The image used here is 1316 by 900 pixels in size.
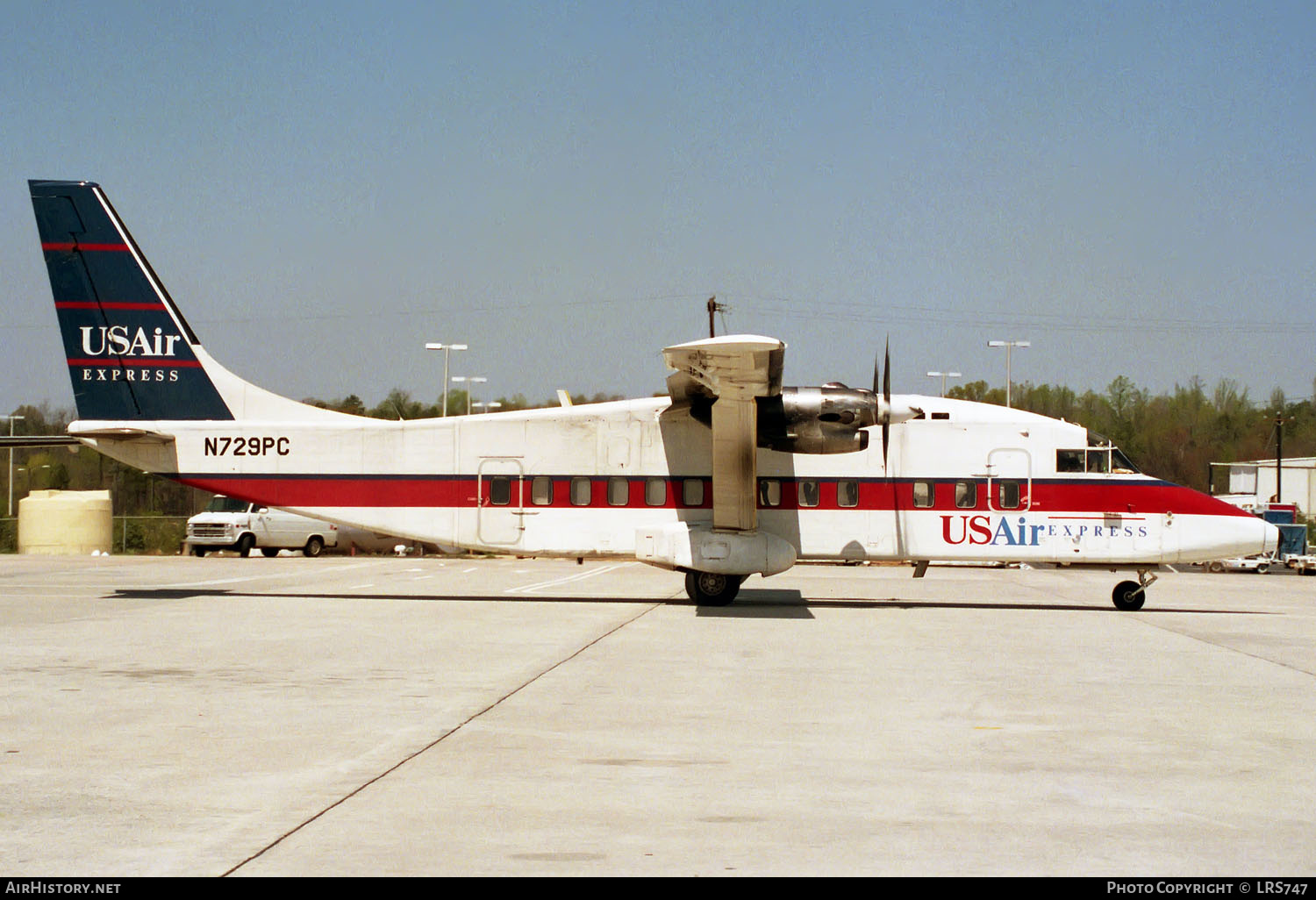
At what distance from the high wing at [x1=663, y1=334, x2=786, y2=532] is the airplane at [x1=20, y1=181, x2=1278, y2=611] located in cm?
58

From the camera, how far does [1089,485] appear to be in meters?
21.0

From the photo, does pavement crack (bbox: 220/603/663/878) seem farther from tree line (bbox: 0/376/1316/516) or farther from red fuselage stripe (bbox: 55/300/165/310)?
tree line (bbox: 0/376/1316/516)

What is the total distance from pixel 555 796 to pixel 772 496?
1462 centimetres

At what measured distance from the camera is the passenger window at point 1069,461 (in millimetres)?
21109

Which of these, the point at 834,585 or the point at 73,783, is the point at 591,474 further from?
the point at 73,783

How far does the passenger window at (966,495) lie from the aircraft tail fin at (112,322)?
13.5 metres

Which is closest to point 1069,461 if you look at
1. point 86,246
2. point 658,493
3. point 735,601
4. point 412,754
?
point 735,601

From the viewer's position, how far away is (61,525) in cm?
4347

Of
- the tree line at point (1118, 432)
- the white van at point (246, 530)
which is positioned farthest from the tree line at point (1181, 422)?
the white van at point (246, 530)

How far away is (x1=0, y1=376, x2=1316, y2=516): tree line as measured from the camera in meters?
83.4

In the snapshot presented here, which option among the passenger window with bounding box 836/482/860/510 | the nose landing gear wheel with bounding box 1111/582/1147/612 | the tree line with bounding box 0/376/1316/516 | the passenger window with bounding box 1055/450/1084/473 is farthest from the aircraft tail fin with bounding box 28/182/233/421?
the tree line with bounding box 0/376/1316/516

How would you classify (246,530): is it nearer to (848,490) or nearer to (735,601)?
(735,601)

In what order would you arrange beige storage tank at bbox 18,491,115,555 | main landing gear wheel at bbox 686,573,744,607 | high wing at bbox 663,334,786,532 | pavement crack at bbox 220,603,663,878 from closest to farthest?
pavement crack at bbox 220,603,663,878 → high wing at bbox 663,334,786,532 → main landing gear wheel at bbox 686,573,744,607 → beige storage tank at bbox 18,491,115,555

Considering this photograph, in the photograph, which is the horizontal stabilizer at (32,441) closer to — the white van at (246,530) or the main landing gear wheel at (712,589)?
the main landing gear wheel at (712,589)
